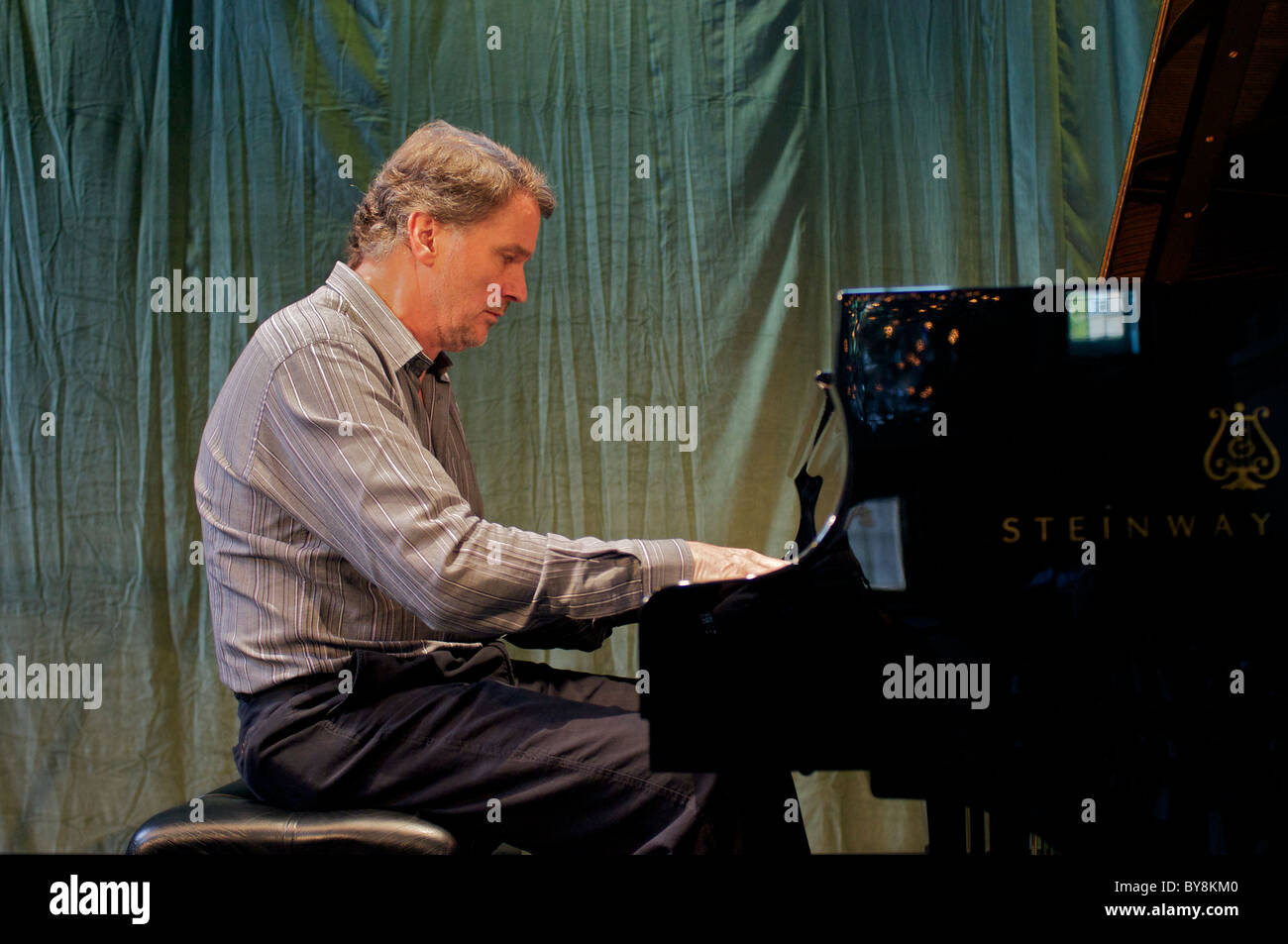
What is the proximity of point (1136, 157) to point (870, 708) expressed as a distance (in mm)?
1083

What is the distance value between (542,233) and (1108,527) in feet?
6.17

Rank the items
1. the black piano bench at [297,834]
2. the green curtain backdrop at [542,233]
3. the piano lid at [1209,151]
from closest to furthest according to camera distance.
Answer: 1. the black piano bench at [297,834]
2. the piano lid at [1209,151]
3. the green curtain backdrop at [542,233]

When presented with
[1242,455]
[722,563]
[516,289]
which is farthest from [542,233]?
[1242,455]

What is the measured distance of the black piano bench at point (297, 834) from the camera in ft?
4.14

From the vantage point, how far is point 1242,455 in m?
1.28

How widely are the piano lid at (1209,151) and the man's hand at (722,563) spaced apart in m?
0.85

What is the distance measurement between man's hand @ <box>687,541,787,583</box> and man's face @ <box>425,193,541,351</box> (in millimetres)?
586

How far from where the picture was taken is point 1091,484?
4.21 ft

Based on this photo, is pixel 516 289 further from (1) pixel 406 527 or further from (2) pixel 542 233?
(2) pixel 542 233

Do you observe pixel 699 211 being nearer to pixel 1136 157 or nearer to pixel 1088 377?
pixel 1136 157

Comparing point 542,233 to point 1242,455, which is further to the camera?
point 542,233

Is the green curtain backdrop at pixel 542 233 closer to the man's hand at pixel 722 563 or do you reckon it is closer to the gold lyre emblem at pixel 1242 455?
the man's hand at pixel 722 563

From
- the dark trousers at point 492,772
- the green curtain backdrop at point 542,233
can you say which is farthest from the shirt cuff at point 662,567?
the green curtain backdrop at point 542,233

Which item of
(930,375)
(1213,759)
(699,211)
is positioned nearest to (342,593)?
(930,375)
